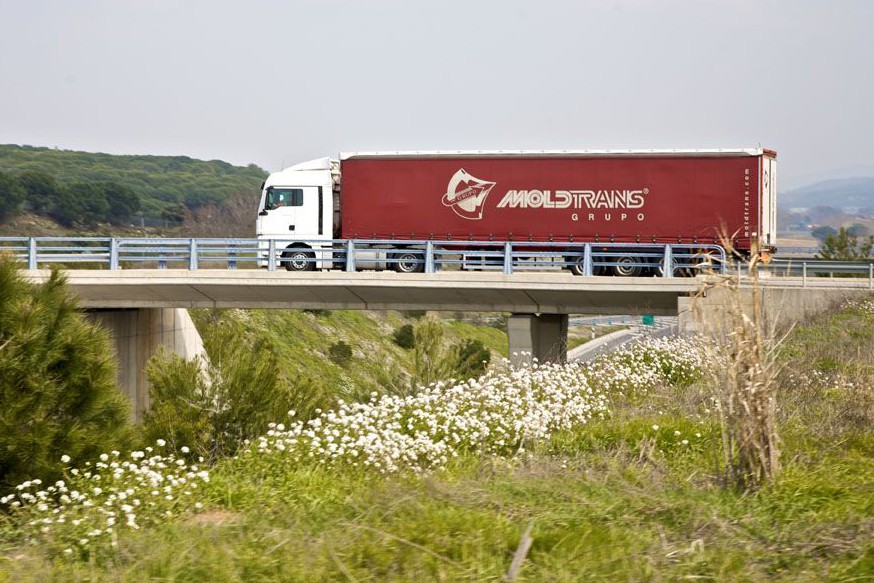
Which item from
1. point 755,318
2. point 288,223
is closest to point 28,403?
point 755,318

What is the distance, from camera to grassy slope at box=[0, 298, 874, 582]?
6.20 metres

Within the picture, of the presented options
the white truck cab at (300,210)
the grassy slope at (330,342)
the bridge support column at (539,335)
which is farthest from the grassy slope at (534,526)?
the grassy slope at (330,342)

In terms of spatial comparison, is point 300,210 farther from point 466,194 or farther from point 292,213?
point 466,194

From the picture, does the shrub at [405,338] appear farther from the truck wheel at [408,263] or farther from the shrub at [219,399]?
the shrub at [219,399]

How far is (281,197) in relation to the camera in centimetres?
2725

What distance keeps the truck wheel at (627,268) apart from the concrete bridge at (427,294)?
4.01 ft

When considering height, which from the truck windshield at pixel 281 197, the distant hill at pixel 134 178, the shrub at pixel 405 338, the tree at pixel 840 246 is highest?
the distant hill at pixel 134 178

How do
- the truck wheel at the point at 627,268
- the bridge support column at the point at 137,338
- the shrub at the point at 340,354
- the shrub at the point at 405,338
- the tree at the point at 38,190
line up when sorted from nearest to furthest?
the truck wheel at the point at 627,268 → the bridge support column at the point at 137,338 → the shrub at the point at 340,354 → the shrub at the point at 405,338 → the tree at the point at 38,190

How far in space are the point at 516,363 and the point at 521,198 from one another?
5.95 meters

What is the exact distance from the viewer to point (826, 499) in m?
7.75

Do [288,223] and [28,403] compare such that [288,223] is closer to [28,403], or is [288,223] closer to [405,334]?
[28,403]

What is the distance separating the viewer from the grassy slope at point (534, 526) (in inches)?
244

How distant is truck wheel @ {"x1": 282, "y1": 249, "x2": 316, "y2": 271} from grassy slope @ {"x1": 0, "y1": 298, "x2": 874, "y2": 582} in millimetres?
16774

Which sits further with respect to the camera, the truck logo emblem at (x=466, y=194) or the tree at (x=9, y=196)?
the tree at (x=9, y=196)
